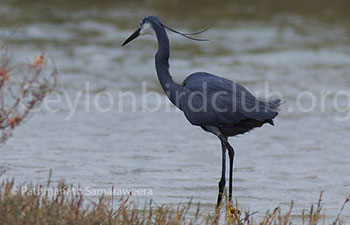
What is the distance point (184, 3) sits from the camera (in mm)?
19703

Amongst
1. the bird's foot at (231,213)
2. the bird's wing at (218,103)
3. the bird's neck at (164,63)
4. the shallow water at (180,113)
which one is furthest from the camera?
the shallow water at (180,113)

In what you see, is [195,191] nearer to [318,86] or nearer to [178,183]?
[178,183]

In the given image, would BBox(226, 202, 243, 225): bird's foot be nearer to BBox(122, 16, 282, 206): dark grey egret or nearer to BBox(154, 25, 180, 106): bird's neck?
BBox(122, 16, 282, 206): dark grey egret

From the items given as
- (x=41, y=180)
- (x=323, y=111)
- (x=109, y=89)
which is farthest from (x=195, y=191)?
(x=109, y=89)

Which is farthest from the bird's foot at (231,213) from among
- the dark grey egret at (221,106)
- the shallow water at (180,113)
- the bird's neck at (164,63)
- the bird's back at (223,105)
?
the bird's neck at (164,63)

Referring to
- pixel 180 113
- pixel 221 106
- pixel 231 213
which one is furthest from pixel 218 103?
pixel 180 113

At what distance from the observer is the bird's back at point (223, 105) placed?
6.36 m

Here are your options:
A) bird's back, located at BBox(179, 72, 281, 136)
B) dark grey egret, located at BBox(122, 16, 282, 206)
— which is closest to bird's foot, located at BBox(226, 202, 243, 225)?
dark grey egret, located at BBox(122, 16, 282, 206)

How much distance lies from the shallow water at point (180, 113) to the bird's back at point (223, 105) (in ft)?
3.02

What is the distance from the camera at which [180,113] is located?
36.2 ft

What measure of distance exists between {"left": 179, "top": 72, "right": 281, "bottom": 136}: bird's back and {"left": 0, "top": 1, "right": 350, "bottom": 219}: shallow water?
920 mm

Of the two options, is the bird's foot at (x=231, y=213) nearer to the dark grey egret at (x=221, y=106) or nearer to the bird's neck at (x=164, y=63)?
the dark grey egret at (x=221, y=106)

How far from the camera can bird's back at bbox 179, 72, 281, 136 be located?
6.36 meters

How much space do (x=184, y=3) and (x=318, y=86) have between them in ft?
25.5
